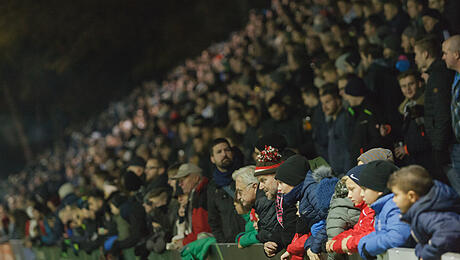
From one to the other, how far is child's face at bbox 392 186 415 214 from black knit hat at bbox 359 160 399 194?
0.40 meters

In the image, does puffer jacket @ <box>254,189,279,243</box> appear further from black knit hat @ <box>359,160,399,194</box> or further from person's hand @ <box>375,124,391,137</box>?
black knit hat @ <box>359,160,399,194</box>

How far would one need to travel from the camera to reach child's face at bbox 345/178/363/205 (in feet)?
17.3

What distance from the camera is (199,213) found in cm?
902

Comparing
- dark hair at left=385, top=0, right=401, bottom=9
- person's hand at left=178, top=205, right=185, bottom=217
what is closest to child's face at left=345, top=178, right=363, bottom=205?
person's hand at left=178, top=205, right=185, bottom=217

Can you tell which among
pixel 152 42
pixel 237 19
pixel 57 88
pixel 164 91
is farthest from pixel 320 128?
pixel 152 42

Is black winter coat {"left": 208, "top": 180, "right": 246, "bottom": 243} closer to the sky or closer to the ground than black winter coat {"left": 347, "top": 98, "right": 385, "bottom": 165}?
closer to the ground

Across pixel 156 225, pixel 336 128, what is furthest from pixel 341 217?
pixel 156 225

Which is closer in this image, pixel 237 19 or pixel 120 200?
pixel 120 200

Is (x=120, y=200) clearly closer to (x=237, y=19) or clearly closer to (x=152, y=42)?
(x=237, y=19)

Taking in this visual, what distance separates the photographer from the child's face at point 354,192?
17.3ft

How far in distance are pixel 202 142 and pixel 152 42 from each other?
36.6 m

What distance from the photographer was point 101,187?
13.7 metres

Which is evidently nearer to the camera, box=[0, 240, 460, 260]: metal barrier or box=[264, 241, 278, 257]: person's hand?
box=[0, 240, 460, 260]: metal barrier

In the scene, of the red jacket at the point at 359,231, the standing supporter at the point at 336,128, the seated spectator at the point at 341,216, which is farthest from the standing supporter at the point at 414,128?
the red jacket at the point at 359,231
